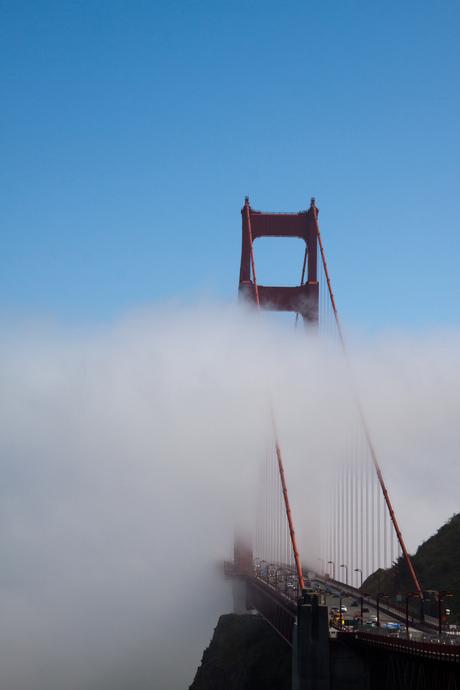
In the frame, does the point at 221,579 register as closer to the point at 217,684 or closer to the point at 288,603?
the point at 217,684

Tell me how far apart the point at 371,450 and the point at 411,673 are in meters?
28.7

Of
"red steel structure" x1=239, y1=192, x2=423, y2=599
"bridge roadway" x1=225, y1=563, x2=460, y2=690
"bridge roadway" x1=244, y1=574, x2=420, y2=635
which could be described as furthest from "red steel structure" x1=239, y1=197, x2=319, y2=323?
"bridge roadway" x1=225, y1=563, x2=460, y2=690

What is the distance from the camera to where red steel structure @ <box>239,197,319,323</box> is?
7712 centimetres

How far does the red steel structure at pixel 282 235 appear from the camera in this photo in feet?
253

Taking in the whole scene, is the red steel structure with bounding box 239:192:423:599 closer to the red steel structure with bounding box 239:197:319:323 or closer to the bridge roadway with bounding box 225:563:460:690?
the red steel structure with bounding box 239:197:319:323

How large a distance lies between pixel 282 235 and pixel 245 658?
42.1 meters

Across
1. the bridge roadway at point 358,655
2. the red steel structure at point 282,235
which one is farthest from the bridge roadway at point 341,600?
the red steel structure at point 282,235

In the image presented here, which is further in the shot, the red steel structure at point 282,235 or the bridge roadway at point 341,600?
the red steel structure at point 282,235

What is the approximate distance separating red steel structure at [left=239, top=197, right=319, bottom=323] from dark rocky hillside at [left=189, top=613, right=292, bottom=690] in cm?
3082

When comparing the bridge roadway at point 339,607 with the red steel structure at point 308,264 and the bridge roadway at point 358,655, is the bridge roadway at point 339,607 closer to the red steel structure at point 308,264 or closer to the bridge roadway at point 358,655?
the bridge roadway at point 358,655

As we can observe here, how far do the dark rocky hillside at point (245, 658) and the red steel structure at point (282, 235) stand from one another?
101 ft

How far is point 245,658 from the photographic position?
68375mm

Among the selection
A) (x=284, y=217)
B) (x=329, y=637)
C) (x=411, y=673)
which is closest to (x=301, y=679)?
(x=329, y=637)

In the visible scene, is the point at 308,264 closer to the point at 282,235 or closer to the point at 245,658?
the point at 282,235
